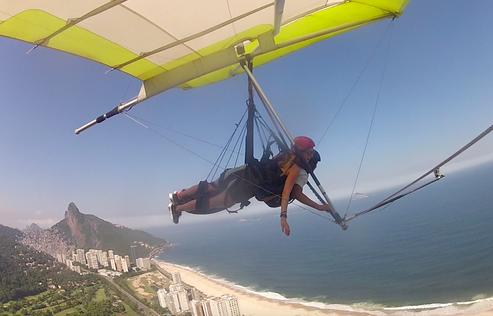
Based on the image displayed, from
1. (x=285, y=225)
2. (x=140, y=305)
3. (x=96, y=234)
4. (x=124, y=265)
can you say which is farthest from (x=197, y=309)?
(x=96, y=234)

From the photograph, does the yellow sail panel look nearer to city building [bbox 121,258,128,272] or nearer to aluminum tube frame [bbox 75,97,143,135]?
aluminum tube frame [bbox 75,97,143,135]

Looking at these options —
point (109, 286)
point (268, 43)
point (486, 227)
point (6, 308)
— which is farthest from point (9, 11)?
point (486, 227)

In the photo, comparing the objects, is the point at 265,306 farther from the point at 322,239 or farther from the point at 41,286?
the point at 322,239

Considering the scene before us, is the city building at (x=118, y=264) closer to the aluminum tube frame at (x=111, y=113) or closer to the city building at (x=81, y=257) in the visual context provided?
the city building at (x=81, y=257)

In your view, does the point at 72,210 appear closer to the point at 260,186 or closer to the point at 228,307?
the point at 228,307

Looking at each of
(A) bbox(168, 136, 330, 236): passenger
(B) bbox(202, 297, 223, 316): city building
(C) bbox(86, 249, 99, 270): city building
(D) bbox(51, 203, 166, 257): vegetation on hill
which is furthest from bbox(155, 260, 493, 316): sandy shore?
(D) bbox(51, 203, 166, 257): vegetation on hill

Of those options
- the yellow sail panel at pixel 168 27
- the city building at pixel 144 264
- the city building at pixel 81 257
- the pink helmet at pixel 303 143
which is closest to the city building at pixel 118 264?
the city building at pixel 144 264
